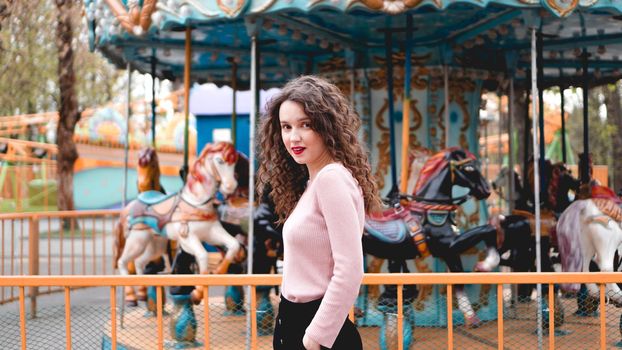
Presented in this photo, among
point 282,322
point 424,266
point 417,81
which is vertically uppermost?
point 417,81

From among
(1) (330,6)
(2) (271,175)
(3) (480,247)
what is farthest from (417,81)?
(2) (271,175)

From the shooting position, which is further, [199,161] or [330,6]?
[199,161]

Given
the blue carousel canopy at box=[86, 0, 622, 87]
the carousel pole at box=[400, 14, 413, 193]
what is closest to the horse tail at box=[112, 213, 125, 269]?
the blue carousel canopy at box=[86, 0, 622, 87]

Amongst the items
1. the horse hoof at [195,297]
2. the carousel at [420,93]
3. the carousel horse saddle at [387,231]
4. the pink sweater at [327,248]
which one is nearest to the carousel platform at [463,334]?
the carousel at [420,93]

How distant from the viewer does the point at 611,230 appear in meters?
6.47

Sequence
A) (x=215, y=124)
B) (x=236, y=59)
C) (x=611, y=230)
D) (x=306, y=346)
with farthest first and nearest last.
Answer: (x=215, y=124) → (x=236, y=59) → (x=611, y=230) → (x=306, y=346)

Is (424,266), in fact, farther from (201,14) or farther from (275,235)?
(201,14)

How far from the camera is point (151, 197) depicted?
7.41 meters

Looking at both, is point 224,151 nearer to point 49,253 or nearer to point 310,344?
point 49,253

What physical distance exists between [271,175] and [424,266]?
5.22m

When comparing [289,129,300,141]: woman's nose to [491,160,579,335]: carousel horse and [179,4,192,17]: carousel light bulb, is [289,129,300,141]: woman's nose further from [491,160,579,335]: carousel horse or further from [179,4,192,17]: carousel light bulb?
[491,160,579,335]: carousel horse

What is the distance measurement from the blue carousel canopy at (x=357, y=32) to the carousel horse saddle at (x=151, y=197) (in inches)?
58.2

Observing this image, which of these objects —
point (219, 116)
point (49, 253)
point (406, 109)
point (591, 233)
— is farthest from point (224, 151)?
point (219, 116)

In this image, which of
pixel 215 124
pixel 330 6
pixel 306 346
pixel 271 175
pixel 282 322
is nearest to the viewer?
pixel 306 346
